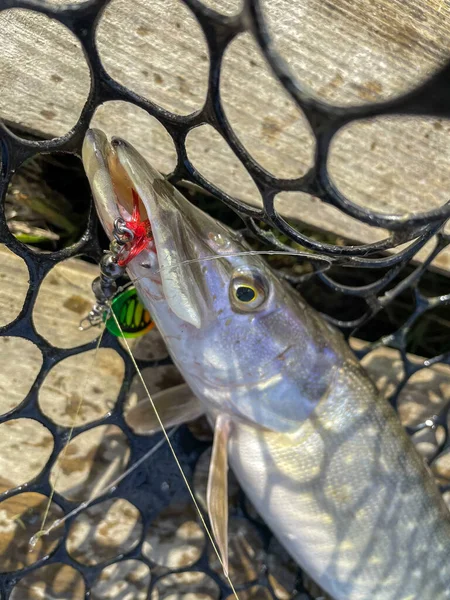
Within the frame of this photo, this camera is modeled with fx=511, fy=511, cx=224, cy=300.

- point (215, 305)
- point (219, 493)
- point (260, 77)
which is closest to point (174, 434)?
point (219, 493)

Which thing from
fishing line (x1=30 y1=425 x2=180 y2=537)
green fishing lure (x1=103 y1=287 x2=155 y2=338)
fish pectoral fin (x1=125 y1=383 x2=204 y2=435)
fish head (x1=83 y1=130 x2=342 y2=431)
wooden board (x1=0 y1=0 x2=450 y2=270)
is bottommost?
fishing line (x1=30 y1=425 x2=180 y2=537)

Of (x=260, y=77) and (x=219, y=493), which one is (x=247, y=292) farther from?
(x=260, y=77)

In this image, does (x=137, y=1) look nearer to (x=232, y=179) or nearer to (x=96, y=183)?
(x=232, y=179)

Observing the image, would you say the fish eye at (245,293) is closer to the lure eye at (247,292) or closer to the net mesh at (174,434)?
the lure eye at (247,292)

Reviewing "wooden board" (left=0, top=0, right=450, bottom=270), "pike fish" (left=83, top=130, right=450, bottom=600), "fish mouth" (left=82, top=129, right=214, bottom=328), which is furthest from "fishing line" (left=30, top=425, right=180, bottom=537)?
"wooden board" (left=0, top=0, right=450, bottom=270)

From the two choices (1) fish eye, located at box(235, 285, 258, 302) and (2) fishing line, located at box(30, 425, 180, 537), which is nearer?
(1) fish eye, located at box(235, 285, 258, 302)

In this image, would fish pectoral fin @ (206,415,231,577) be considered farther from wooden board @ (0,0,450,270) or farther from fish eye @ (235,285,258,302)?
wooden board @ (0,0,450,270)

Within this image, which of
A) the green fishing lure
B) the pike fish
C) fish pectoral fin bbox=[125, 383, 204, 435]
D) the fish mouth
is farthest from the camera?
fish pectoral fin bbox=[125, 383, 204, 435]

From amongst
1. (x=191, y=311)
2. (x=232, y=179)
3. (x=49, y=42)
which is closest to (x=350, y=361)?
(x=191, y=311)
